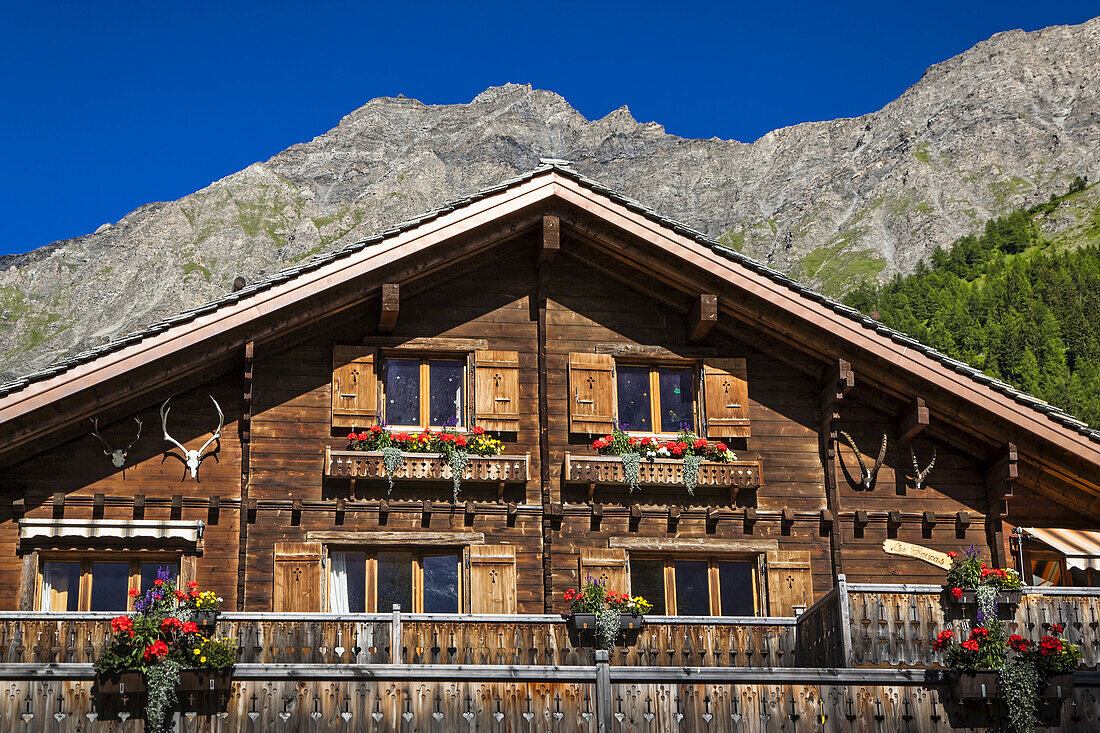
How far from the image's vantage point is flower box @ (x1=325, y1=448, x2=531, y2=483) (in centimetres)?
1850

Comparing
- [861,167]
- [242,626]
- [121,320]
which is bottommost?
[242,626]

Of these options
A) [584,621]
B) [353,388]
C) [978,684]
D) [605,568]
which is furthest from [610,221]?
[978,684]

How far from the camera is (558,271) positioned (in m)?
20.7

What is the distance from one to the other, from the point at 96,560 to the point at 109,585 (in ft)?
1.32

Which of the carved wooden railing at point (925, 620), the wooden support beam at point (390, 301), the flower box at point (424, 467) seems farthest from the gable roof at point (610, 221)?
the carved wooden railing at point (925, 620)

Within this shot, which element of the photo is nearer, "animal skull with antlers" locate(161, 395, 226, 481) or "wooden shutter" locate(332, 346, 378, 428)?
"animal skull with antlers" locate(161, 395, 226, 481)

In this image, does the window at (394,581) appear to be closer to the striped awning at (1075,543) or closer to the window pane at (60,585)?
the window pane at (60,585)

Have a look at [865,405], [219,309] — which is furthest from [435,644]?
[865,405]

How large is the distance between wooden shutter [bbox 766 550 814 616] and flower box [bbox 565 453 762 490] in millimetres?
1148

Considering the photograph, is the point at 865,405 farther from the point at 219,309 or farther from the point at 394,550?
the point at 219,309

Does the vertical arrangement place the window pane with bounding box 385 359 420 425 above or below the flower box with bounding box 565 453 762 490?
above

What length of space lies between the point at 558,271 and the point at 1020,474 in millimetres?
7916

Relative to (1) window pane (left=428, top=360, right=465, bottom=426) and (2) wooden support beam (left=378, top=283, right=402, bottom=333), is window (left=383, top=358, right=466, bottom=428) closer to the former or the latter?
(1) window pane (left=428, top=360, right=465, bottom=426)

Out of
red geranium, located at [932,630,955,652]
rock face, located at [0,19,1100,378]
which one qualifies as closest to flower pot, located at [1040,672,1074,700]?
red geranium, located at [932,630,955,652]
